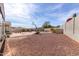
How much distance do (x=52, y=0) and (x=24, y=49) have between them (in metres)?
0.59

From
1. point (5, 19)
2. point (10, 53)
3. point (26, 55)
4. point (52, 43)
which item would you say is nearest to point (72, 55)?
point (52, 43)

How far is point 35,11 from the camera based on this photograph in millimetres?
2195

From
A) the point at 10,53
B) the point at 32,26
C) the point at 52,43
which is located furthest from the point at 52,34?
the point at 10,53

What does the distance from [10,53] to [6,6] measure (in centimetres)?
50

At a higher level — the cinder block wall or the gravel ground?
the cinder block wall

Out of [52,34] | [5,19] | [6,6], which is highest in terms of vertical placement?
[6,6]

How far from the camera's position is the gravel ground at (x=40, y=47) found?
2193 mm

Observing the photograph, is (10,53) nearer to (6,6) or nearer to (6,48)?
(6,48)

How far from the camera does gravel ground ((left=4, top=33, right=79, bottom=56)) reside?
2193mm

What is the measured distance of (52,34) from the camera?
2.26 meters

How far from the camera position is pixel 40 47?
2201 millimetres

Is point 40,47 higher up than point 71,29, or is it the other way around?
point 71,29

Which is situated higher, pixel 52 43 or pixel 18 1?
pixel 18 1

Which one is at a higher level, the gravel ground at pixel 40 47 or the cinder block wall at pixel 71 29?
the cinder block wall at pixel 71 29
